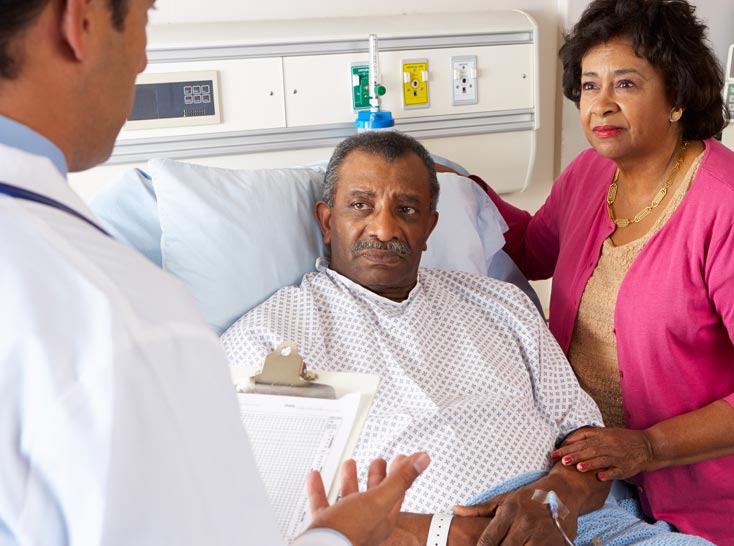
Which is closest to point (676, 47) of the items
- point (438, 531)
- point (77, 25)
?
point (438, 531)

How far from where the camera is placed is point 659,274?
70.7 inches

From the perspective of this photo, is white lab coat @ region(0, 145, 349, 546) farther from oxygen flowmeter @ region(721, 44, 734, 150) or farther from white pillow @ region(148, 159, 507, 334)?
oxygen flowmeter @ region(721, 44, 734, 150)

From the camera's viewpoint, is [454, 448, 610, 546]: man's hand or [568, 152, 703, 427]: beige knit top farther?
[568, 152, 703, 427]: beige knit top

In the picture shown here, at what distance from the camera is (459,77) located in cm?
243

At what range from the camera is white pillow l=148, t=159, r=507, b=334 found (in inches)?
71.6

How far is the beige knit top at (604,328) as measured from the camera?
1.90m

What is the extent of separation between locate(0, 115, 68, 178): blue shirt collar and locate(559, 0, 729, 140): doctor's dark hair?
1.51 m

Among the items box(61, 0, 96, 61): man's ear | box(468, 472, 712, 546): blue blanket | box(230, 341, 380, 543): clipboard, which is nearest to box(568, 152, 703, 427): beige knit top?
box(468, 472, 712, 546): blue blanket

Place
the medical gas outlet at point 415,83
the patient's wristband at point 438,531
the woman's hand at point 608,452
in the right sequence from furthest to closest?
1. the medical gas outlet at point 415,83
2. the woman's hand at point 608,452
3. the patient's wristband at point 438,531

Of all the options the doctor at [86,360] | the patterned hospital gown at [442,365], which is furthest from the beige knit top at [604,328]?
the doctor at [86,360]

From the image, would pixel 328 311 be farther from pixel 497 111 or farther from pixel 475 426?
pixel 497 111

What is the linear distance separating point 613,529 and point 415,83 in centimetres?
134

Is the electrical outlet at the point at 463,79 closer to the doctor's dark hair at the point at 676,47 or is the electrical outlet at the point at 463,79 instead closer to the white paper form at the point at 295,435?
the doctor's dark hair at the point at 676,47

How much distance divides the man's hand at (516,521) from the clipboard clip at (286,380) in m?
0.52
